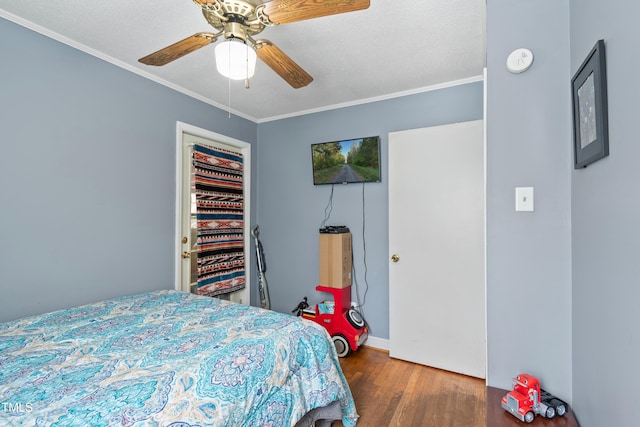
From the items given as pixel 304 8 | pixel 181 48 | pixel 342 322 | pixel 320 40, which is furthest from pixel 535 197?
pixel 342 322

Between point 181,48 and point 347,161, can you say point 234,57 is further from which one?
point 347,161

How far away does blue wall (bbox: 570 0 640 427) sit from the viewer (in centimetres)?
73

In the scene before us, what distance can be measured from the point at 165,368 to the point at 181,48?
155 cm

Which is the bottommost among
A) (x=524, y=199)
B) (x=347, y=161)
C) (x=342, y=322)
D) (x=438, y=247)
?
(x=342, y=322)

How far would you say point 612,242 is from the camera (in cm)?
83

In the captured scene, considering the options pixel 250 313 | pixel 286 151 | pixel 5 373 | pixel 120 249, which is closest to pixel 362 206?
pixel 286 151

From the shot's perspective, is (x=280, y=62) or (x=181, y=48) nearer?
(x=181, y=48)

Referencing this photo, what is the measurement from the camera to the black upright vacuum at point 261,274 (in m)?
3.55

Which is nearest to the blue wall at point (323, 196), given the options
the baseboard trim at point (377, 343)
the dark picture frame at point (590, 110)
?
the baseboard trim at point (377, 343)

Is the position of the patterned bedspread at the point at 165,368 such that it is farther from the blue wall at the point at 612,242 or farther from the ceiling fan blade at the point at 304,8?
the ceiling fan blade at the point at 304,8

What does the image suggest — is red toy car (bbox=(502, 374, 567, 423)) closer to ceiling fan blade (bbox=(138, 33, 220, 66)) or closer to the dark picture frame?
the dark picture frame

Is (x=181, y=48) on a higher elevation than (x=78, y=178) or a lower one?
higher

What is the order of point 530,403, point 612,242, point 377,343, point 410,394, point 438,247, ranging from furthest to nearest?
point 377,343 → point 438,247 → point 410,394 → point 530,403 → point 612,242

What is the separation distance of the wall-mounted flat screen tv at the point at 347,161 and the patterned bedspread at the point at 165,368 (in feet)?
5.70
